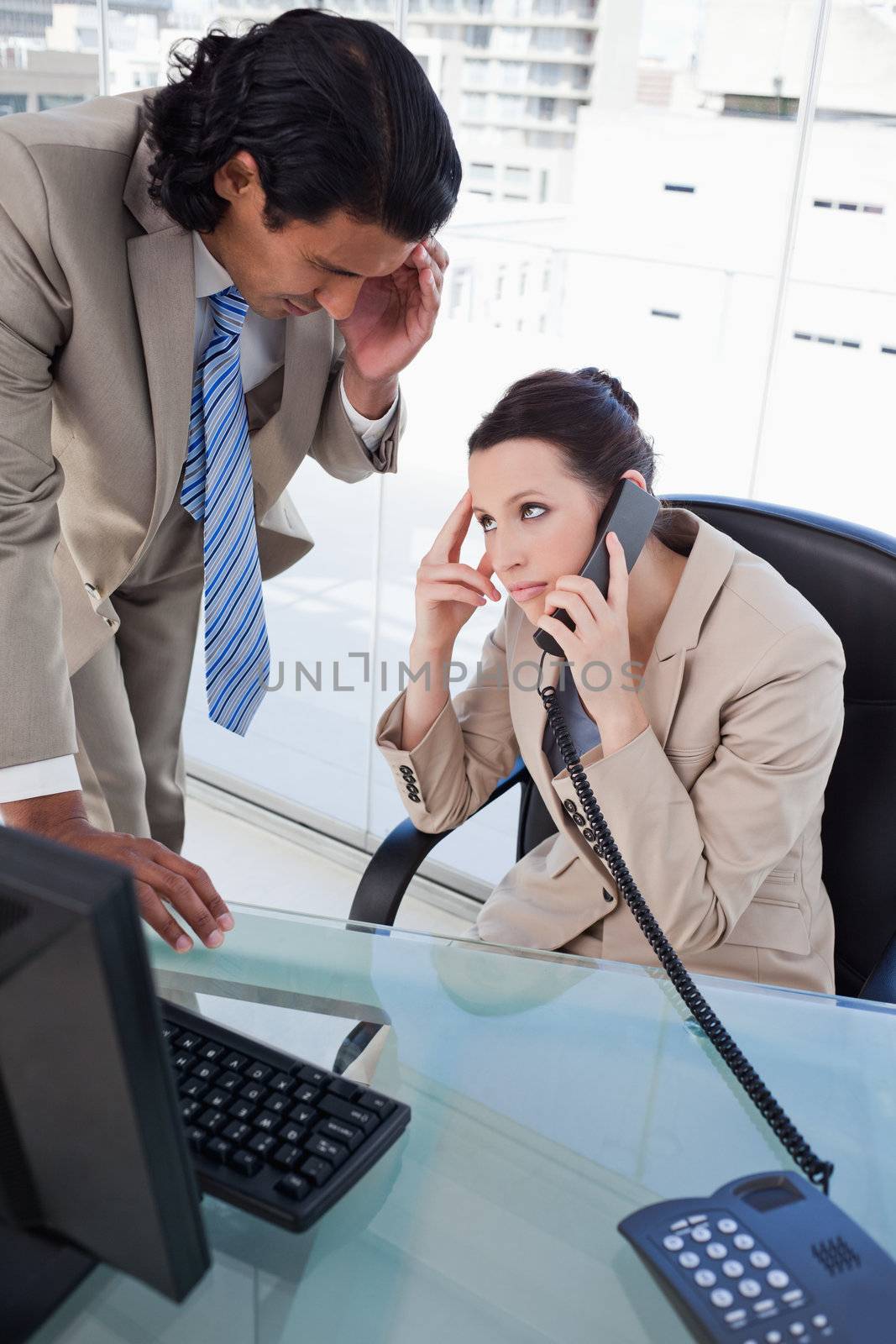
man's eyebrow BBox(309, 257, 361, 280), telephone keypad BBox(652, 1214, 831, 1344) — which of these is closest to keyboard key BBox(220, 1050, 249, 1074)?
telephone keypad BBox(652, 1214, 831, 1344)

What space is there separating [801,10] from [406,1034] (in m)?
1.67

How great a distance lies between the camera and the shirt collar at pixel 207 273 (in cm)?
151

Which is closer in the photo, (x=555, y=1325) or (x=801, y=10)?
(x=555, y=1325)

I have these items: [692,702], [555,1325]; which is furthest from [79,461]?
[555,1325]

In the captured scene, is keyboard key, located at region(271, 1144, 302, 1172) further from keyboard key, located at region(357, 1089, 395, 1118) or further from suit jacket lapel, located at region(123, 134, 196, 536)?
suit jacket lapel, located at region(123, 134, 196, 536)

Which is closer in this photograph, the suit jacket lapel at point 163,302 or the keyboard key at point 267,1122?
the keyboard key at point 267,1122

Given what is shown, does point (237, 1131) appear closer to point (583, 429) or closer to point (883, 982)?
point (883, 982)

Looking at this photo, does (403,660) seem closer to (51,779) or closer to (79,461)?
(79,461)

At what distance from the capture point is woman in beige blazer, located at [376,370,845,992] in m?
1.35

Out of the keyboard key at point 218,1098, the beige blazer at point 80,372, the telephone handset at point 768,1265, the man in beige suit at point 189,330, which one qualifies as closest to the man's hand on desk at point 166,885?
the man in beige suit at point 189,330

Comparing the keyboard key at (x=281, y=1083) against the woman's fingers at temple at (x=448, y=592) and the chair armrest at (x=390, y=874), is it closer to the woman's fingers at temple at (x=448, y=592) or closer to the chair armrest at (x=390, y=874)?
the chair armrest at (x=390, y=874)

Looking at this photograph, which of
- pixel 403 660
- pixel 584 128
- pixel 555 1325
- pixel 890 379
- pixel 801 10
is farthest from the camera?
pixel 403 660

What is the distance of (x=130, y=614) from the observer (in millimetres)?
1979

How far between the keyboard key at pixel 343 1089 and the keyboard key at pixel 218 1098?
79 mm
